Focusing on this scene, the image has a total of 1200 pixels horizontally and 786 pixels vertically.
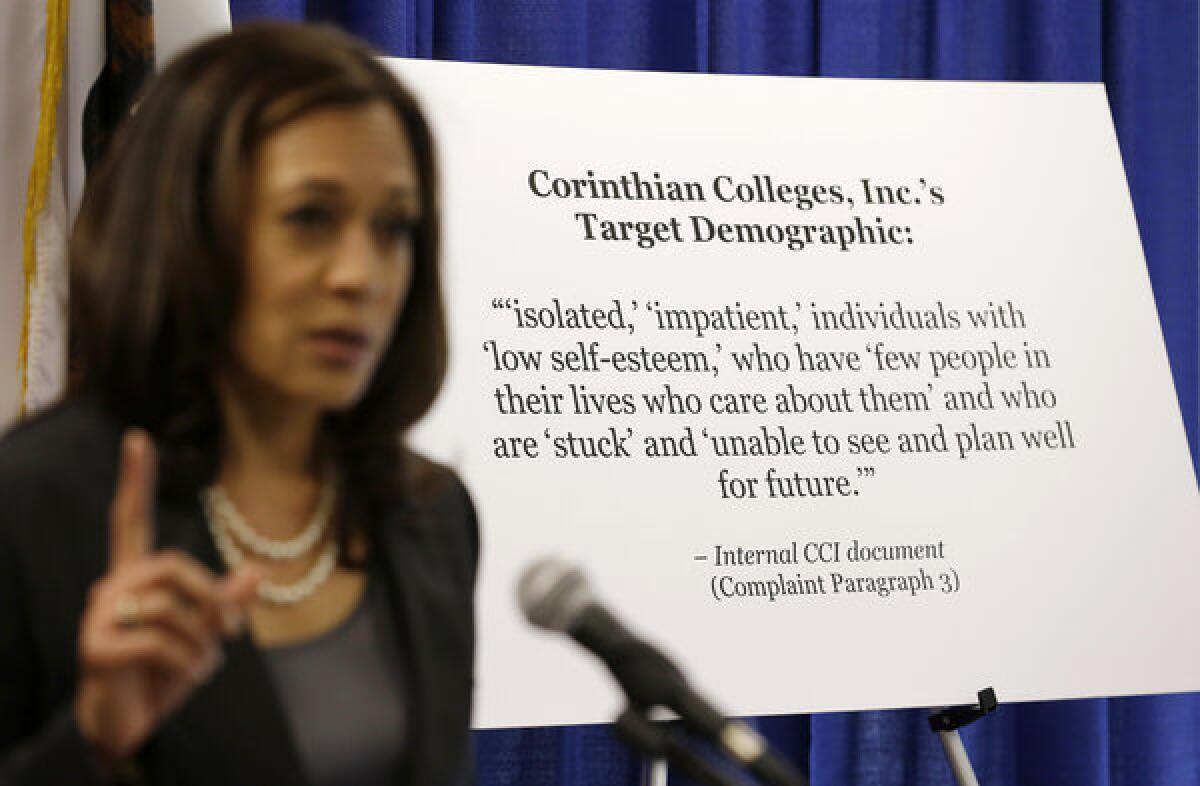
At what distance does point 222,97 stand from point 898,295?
1.71m

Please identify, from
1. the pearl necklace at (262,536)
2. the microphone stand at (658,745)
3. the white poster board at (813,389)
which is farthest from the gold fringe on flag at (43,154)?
the microphone stand at (658,745)

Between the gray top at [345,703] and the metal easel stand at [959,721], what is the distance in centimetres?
150

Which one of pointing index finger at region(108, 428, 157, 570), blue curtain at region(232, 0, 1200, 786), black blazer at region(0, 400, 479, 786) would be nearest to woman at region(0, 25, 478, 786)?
black blazer at region(0, 400, 479, 786)

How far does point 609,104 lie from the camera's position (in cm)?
258

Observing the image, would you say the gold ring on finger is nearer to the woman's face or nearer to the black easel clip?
the woman's face

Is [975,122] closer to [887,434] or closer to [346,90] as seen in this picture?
[887,434]

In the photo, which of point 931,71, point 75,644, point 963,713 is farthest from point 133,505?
point 931,71

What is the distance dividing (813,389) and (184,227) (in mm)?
1616

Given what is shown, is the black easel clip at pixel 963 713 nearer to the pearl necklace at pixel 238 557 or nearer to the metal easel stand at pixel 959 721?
the metal easel stand at pixel 959 721

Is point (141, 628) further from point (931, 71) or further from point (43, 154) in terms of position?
point (931, 71)

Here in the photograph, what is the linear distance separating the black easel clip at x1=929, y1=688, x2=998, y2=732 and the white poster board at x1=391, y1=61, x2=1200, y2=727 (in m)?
0.04

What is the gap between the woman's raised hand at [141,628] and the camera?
878 mm

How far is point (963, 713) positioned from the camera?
2.54 meters

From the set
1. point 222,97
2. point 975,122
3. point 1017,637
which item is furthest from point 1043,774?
point 222,97
